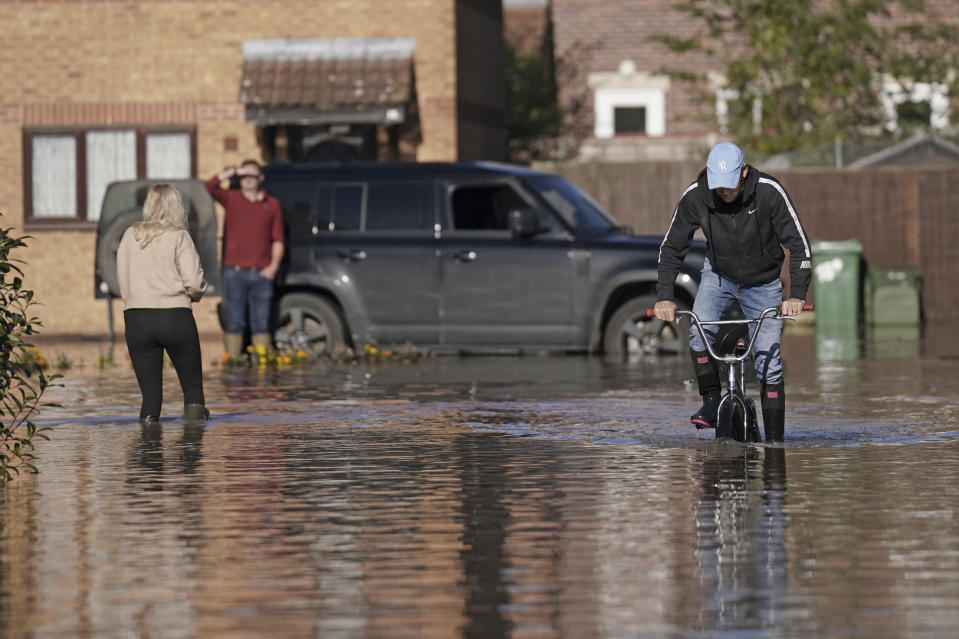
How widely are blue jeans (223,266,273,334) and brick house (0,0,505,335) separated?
6.61 meters

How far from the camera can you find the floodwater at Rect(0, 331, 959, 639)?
7.63 meters

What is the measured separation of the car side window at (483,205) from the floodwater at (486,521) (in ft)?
15.9

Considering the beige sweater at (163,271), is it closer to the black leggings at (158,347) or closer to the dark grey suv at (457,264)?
the black leggings at (158,347)

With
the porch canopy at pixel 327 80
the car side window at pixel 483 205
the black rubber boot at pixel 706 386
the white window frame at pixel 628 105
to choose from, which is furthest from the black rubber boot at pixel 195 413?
the white window frame at pixel 628 105

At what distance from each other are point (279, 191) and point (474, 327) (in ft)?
7.89

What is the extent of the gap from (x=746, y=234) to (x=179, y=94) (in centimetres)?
1738

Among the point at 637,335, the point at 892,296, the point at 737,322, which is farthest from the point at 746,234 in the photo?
the point at 892,296

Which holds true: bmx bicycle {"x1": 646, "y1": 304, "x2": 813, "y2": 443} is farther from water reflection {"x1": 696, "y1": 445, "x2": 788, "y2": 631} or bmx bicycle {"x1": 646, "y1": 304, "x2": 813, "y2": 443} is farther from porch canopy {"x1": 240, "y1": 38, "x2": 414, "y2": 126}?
porch canopy {"x1": 240, "y1": 38, "x2": 414, "y2": 126}

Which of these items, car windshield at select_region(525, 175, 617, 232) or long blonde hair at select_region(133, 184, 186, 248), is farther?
car windshield at select_region(525, 175, 617, 232)

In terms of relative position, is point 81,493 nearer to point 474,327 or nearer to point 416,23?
point 474,327

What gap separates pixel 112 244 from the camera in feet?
76.6

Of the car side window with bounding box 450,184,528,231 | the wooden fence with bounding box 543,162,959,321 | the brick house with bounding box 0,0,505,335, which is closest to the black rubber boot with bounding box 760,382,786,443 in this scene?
the car side window with bounding box 450,184,528,231

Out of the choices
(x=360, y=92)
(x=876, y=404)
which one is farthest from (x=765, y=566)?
(x=360, y=92)

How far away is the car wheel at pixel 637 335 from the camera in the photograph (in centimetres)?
2175
